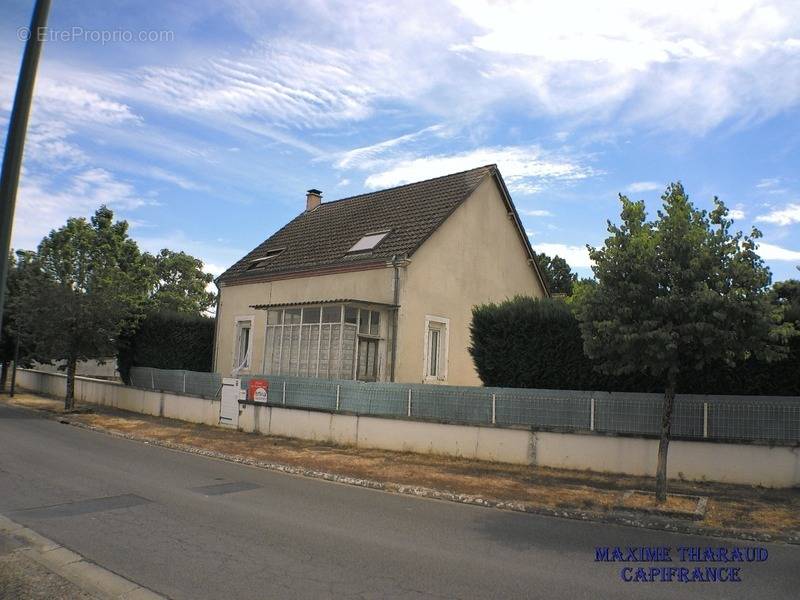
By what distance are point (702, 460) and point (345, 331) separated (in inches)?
407

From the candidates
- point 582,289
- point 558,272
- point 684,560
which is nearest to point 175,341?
point 582,289

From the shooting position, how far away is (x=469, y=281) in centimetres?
2173

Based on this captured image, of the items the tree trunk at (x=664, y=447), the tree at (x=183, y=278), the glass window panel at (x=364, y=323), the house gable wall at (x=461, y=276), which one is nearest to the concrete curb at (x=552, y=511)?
the tree trunk at (x=664, y=447)

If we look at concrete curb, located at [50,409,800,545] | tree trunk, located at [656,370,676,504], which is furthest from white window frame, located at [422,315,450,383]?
tree trunk, located at [656,370,676,504]

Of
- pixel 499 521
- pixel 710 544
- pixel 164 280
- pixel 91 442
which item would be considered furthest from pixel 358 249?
pixel 164 280

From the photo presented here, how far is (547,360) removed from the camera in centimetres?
1385

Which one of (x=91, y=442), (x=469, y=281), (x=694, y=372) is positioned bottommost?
(x=91, y=442)

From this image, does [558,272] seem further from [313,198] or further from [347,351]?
[347,351]

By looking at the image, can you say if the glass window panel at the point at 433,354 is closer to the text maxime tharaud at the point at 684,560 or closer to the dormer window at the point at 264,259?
the dormer window at the point at 264,259

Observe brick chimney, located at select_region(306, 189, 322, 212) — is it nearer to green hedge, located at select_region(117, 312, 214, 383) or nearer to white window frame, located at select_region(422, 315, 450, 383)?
green hedge, located at select_region(117, 312, 214, 383)

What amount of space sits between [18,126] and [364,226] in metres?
18.6

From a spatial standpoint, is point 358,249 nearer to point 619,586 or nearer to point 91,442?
point 91,442

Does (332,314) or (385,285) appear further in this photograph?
(385,285)

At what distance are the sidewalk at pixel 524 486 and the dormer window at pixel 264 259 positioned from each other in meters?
9.99
